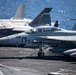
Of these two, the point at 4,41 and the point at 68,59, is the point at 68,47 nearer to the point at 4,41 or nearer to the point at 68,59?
the point at 68,59

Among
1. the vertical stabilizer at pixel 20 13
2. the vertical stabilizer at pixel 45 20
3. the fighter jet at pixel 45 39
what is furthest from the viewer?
the vertical stabilizer at pixel 20 13

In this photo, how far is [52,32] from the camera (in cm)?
4878

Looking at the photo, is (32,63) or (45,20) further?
(45,20)

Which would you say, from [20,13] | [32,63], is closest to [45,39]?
[32,63]

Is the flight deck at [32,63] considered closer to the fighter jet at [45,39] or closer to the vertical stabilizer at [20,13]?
the fighter jet at [45,39]

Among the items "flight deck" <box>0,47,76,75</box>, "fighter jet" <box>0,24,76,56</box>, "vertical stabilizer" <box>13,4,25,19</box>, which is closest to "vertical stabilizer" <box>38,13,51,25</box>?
"flight deck" <box>0,47,76,75</box>

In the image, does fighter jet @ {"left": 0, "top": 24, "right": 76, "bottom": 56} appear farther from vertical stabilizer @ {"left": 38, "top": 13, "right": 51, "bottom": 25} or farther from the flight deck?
vertical stabilizer @ {"left": 38, "top": 13, "right": 51, "bottom": 25}

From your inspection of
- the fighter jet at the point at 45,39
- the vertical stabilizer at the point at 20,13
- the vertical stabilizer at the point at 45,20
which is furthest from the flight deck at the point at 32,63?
the vertical stabilizer at the point at 20,13

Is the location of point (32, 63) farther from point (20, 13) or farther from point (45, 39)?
point (20, 13)

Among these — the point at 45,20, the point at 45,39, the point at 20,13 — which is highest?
the point at 20,13

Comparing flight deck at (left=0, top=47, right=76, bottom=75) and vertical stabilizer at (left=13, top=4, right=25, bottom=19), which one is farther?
vertical stabilizer at (left=13, top=4, right=25, bottom=19)

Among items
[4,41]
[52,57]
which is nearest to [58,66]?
[52,57]

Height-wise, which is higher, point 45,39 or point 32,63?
point 45,39

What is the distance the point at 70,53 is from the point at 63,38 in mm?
2615
